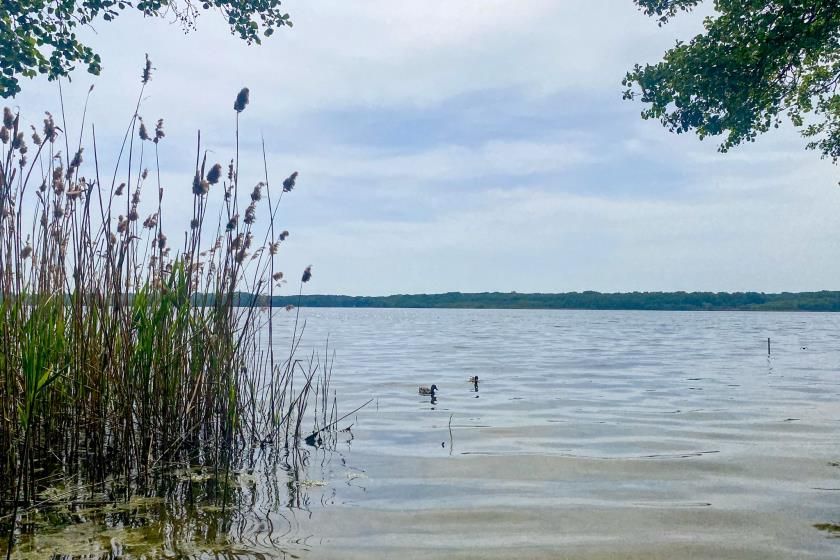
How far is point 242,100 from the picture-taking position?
5805 millimetres

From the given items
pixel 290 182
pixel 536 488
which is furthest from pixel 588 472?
pixel 290 182

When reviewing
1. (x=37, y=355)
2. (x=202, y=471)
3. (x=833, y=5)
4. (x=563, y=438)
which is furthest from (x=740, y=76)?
(x=37, y=355)

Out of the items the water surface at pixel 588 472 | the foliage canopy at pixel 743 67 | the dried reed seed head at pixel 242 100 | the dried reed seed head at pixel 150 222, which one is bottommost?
the water surface at pixel 588 472

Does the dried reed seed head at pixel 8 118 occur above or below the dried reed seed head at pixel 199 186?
above

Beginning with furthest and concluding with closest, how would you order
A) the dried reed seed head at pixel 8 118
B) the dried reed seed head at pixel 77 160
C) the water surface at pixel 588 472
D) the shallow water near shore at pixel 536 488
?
the dried reed seed head at pixel 77 160 → the dried reed seed head at pixel 8 118 → the water surface at pixel 588 472 → the shallow water near shore at pixel 536 488

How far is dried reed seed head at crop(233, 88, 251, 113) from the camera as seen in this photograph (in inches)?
228

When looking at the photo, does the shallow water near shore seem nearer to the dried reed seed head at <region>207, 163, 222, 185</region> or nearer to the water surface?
the water surface

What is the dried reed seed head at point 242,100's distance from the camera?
5793 millimetres

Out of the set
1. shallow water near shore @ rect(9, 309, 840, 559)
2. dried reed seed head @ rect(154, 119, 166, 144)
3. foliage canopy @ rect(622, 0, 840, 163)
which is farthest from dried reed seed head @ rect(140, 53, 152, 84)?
foliage canopy @ rect(622, 0, 840, 163)

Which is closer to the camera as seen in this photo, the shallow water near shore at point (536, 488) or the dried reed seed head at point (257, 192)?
the shallow water near shore at point (536, 488)

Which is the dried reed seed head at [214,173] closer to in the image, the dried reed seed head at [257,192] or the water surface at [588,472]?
the dried reed seed head at [257,192]

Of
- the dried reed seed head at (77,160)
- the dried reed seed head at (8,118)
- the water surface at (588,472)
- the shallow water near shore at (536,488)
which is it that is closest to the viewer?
the shallow water near shore at (536,488)

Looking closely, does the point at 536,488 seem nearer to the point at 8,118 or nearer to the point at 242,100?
the point at 242,100

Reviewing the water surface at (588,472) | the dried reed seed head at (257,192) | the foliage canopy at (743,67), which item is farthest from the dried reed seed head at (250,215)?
the foliage canopy at (743,67)
